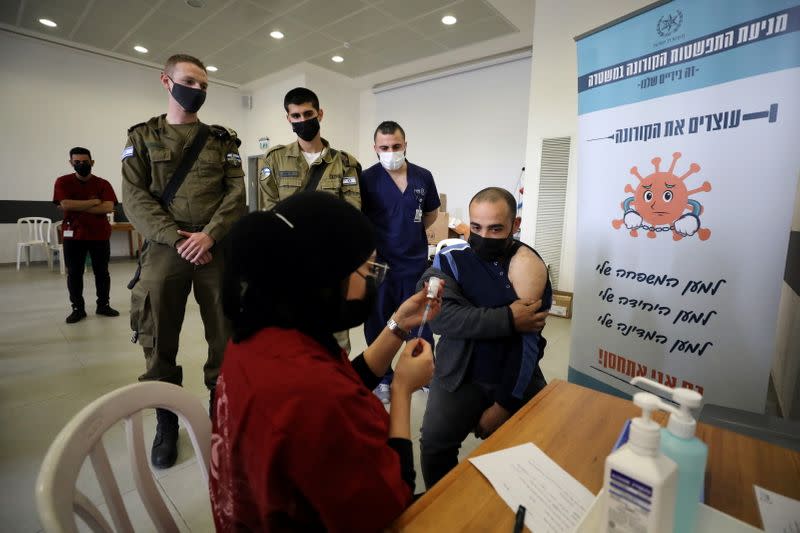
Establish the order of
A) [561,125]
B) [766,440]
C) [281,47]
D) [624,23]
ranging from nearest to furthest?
1. [766,440]
2. [624,23]
3. [561,125]
4. [281,47]

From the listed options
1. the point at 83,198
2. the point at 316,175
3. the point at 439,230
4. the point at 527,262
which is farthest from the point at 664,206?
the point at 83,198

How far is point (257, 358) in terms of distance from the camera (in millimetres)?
615

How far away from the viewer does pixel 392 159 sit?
2289mm

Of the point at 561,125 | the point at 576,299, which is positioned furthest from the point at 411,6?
the point at 576,299

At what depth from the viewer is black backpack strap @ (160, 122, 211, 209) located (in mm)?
1771

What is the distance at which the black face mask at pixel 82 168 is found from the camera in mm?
3582

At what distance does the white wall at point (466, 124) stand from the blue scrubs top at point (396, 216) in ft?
12.3

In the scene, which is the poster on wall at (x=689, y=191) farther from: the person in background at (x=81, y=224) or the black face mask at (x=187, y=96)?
the person in background at (x=81, y=224)

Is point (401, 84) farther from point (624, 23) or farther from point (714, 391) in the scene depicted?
point (714, 391)

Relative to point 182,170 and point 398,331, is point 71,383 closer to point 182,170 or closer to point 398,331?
point 182,170

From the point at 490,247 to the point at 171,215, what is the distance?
144 cm

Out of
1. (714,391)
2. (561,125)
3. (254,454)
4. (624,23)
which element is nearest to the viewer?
(254,454)

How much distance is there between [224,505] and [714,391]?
5.48ft

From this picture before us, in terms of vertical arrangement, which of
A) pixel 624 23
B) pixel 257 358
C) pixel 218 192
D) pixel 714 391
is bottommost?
pixel 714 391
